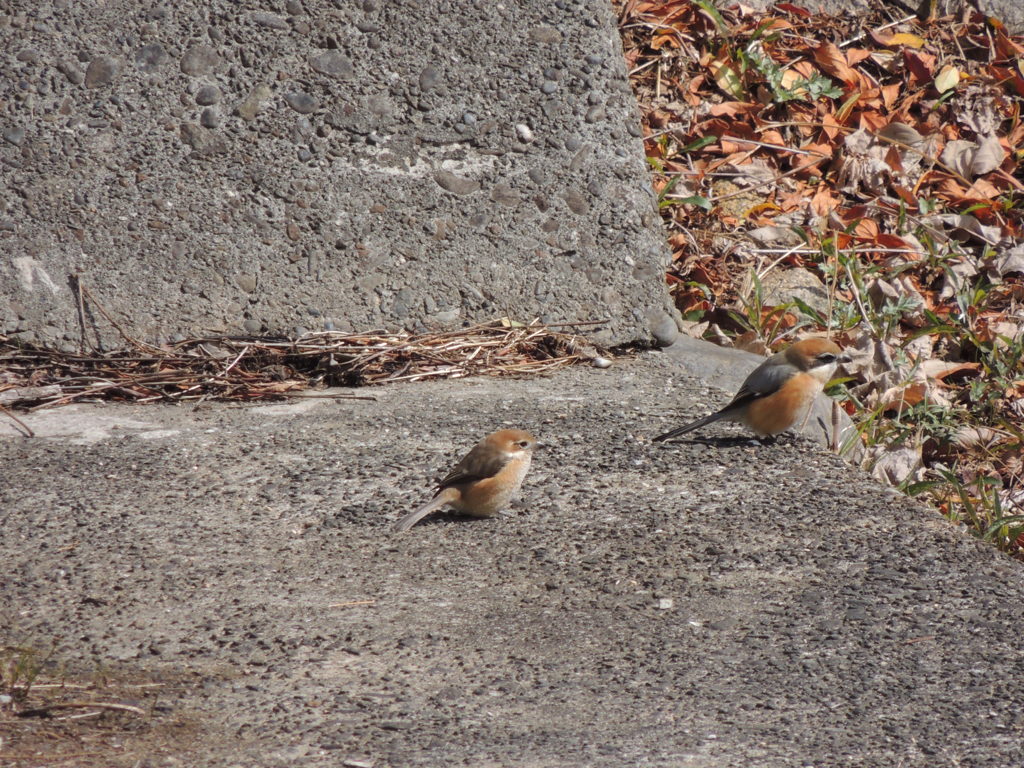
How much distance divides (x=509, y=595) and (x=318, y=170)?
264cm

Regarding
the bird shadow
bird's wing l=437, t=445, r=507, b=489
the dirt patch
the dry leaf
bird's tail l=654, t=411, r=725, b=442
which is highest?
the dry leaf

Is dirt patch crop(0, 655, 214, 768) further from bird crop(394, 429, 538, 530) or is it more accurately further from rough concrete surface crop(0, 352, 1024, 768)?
bird crop(394, 429, 538, 530)

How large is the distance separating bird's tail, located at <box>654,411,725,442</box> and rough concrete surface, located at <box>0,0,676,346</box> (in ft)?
3.25

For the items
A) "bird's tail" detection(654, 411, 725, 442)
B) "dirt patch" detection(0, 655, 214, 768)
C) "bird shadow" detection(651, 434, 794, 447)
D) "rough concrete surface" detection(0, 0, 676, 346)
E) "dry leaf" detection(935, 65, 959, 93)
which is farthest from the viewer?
"dry leaf" detection(935, 65, 959, 93)

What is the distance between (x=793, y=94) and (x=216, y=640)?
5.41m

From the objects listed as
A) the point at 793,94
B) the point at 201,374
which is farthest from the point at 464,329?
the point at 793,94

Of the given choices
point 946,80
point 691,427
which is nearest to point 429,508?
point 691,427

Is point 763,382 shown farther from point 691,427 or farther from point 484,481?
point 484,481

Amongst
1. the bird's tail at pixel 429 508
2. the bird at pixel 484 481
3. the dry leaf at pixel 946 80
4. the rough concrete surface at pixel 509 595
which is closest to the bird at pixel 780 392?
the rough concrete surface at pixel 509 595

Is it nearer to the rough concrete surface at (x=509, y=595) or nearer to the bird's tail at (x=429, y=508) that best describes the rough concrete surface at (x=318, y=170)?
the rough concrete surface at (x=509, y=595)

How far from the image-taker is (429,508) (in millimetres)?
3654

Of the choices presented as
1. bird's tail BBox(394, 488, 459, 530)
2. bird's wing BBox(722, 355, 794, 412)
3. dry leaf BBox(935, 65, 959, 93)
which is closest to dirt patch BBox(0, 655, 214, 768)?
bird's tail BBox(394, 488, 459, 530)

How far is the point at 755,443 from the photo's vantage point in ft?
14.7

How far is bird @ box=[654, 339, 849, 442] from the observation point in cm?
436
